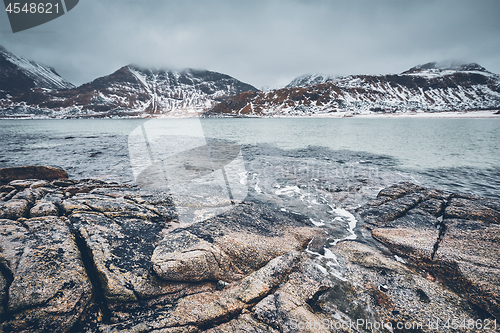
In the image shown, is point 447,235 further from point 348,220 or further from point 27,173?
point 27,173

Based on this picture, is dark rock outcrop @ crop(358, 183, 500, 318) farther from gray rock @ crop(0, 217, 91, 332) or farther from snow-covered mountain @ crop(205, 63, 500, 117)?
snow-covered mountain @ crop(205, 63, 500, 117)

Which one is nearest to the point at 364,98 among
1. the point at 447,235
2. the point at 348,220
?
the point at 348,220

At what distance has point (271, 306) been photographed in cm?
402

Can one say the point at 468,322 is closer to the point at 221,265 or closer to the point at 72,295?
the point at 221,265

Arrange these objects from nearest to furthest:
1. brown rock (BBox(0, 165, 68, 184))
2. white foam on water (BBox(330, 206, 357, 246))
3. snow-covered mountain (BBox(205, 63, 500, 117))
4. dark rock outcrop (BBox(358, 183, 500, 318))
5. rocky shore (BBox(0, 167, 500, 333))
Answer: rocky shore (BBox(0, 167, 500, 333)) → dark rock outcrop (BBox(358, 183, 500, 318)) → white foam on water (BBox(330, 206, 357, 246)) → brown rock (BBox(0, 165, 68, 184)) → snow-covered mountain (BBox(205, 63, 500, 117))

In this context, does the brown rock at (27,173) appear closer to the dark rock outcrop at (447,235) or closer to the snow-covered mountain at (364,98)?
the dark rock outcrop at (447,235)

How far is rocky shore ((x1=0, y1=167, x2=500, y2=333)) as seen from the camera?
3.56 meters

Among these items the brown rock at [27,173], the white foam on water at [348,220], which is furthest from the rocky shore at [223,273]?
the brown rock at [27,173]

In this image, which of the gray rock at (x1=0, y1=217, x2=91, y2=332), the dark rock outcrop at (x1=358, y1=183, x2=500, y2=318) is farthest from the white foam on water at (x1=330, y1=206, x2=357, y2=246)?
the gray rock at (x1=0, y1=217, x2=91, y2=332)

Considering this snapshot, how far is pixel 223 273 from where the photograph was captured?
16.4 ft

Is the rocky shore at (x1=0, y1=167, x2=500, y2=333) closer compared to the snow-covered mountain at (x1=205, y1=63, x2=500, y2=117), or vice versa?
the rocky shore at (x1=0, y1=167, x2=500, y2=333)

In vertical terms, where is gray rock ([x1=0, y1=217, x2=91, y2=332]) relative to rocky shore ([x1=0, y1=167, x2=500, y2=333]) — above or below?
above

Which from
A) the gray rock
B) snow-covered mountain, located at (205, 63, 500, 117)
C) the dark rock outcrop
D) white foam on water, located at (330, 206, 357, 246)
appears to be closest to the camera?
the gray rock

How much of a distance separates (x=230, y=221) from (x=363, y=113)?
162 metres
